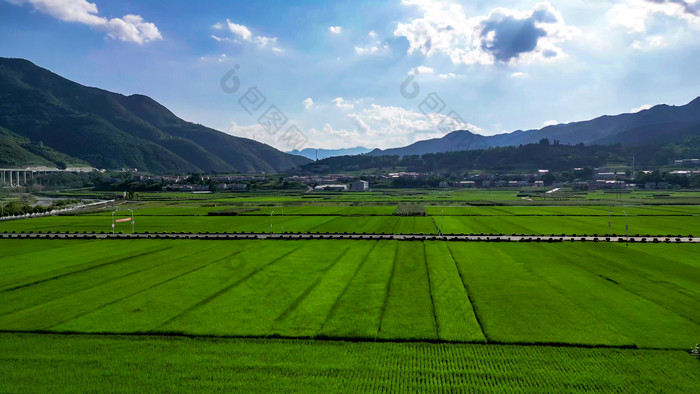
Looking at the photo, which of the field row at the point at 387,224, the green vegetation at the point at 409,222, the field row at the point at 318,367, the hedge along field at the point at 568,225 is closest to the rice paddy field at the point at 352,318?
the field row at the point at 318,367

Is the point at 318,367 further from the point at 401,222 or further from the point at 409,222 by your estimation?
the point at 409,222

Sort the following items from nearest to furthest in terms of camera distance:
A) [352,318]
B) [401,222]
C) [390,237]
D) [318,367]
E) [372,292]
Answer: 1. [318,367]
2. [352,318]
3. [372,292]
4. [390,237]
5. [401,222]

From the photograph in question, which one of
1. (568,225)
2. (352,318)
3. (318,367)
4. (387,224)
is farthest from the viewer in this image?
(387,224)

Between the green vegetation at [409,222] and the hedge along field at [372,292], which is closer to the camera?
the hedge along field at [372,292]

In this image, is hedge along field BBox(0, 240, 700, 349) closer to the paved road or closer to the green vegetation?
the paved road

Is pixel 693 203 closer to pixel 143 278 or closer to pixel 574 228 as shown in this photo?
pixel 574 228

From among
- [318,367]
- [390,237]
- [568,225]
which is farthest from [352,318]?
[568,225]

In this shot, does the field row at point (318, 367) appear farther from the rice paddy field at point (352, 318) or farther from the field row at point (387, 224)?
the field row at point (387, 224)
